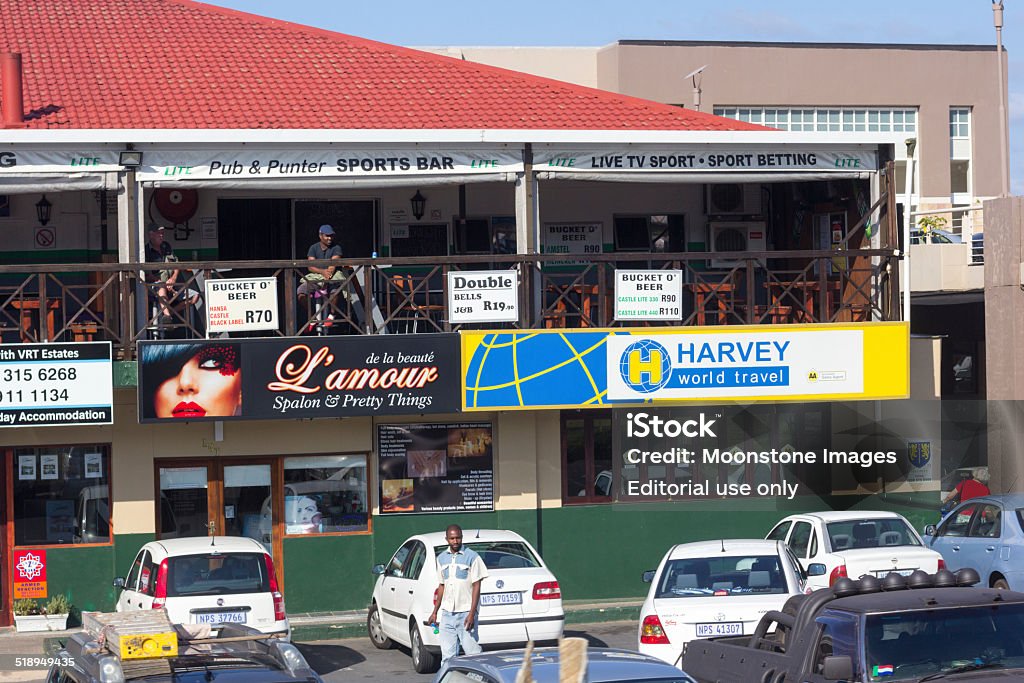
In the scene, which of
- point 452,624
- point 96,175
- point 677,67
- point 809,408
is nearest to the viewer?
point 452,624

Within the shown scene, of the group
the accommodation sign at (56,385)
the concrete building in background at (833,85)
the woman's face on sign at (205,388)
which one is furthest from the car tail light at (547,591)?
the concrete building in background at (833,85)

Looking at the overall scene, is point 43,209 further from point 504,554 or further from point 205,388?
point 504,554

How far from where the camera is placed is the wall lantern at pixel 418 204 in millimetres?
22562

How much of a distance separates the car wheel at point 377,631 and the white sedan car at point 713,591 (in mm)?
3764

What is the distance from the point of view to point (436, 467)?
1977 cm

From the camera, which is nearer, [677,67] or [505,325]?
[505,325]

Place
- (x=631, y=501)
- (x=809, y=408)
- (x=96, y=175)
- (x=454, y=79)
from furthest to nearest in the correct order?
(x=454, y=79), (x=809, y=408), (x=631, y=501), (x=96, y=175)

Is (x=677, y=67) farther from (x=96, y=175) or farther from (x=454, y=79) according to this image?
(x=96, y=175)

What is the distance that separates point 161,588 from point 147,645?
6.48 metres

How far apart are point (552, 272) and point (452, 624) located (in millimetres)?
9621

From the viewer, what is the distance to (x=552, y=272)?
2255 centimetres

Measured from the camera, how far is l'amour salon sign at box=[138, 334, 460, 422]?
59.2ft

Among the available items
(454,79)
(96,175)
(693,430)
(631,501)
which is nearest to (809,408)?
(693,430)

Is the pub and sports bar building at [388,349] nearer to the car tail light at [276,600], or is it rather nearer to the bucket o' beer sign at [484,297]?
the bucket o' beer sign at [484,297]
